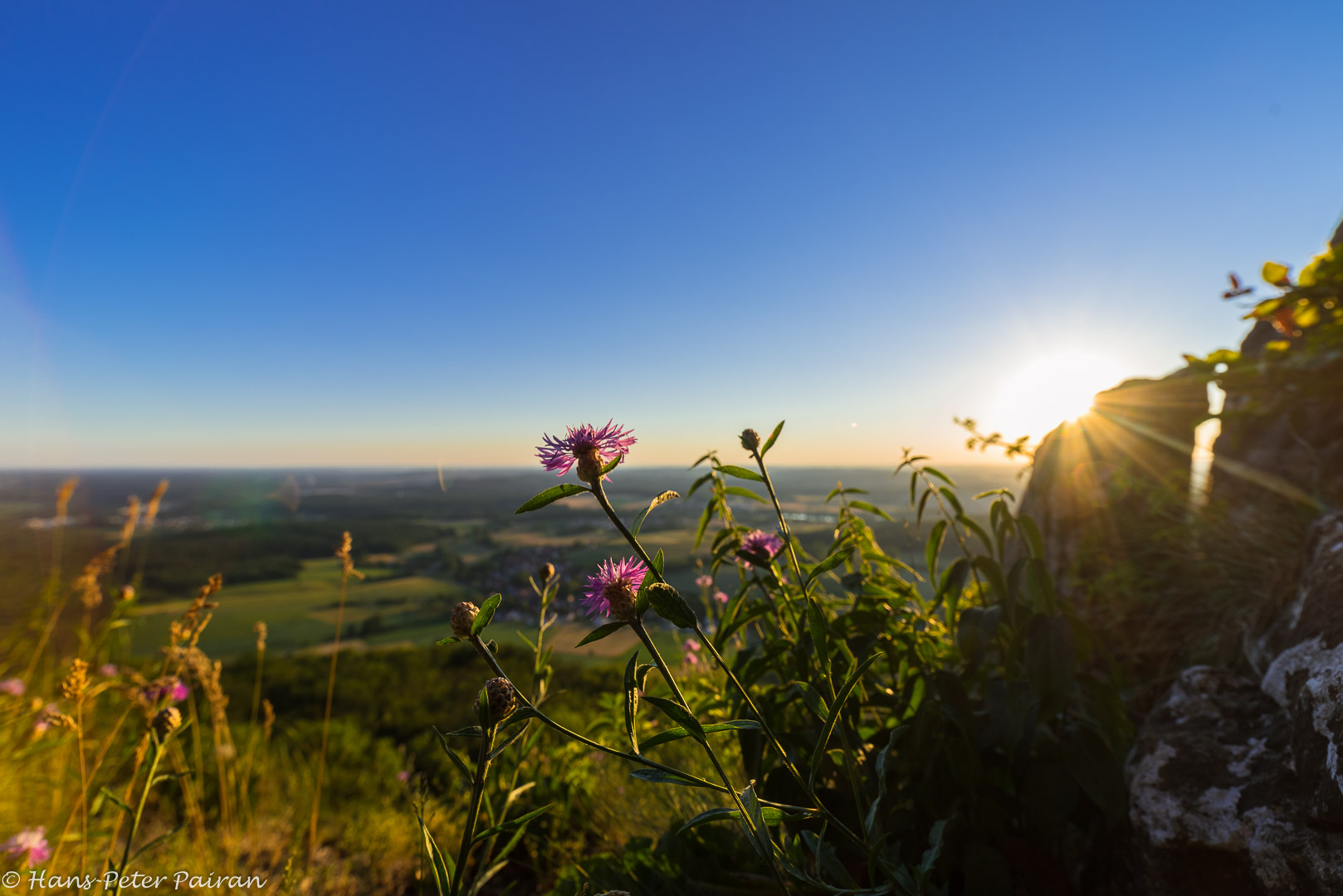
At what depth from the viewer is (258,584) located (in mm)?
10281

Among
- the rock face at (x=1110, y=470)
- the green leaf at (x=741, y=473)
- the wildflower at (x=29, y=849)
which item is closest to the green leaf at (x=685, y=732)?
the green leaf at (x=741, y=473)

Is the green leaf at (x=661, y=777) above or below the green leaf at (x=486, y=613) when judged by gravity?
below

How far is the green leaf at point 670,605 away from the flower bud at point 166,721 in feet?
3.41

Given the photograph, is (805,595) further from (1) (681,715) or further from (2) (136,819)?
(2) (136,819)

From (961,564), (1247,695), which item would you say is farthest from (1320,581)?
(961,564)

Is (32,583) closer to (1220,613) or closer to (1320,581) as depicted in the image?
(1320,581)

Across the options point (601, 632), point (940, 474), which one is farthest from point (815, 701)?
point (940, 474)

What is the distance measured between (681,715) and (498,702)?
23 cm

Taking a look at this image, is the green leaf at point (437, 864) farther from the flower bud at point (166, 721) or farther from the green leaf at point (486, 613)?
the flower bud at point (166, 721)

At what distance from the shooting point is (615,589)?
0.86m

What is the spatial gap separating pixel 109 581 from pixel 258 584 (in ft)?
24.4

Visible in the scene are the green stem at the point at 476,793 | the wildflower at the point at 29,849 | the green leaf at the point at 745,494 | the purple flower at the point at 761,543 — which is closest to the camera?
the green stem at the point at 476,793

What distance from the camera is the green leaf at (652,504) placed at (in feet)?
2.41

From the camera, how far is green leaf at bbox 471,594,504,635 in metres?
0.69
